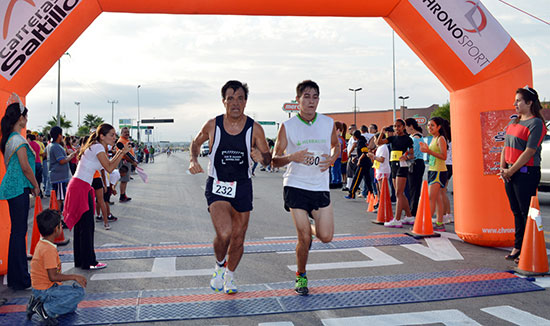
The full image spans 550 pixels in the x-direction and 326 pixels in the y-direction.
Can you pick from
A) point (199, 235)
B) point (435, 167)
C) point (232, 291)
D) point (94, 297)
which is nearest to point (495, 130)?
point (435, 167)

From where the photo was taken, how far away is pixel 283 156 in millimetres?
4602

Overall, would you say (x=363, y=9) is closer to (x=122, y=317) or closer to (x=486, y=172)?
(x=486, y=172)

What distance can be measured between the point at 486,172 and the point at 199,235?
4641 mm

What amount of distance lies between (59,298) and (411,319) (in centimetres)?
307

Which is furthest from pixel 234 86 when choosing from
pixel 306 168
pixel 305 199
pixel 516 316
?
pixel 516 316

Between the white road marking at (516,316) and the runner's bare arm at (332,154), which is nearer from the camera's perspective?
the white road marking at (516,316)

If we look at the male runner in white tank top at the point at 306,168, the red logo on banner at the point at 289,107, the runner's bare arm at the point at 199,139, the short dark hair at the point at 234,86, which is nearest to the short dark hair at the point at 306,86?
the male runner in white tank top at the point at 306,168

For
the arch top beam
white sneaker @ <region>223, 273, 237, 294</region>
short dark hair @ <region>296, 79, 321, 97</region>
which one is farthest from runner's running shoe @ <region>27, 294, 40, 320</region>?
the arch top beam

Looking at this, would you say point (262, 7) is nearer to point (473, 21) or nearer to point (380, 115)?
point (473, 21)

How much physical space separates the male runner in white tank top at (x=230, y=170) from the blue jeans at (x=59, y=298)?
125 centimetres

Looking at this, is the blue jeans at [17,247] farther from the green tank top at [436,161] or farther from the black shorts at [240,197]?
the green tank top at [436,161]

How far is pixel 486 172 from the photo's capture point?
621 centimetres

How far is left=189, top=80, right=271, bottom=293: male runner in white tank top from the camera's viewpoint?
443cm

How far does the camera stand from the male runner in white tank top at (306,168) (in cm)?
454
